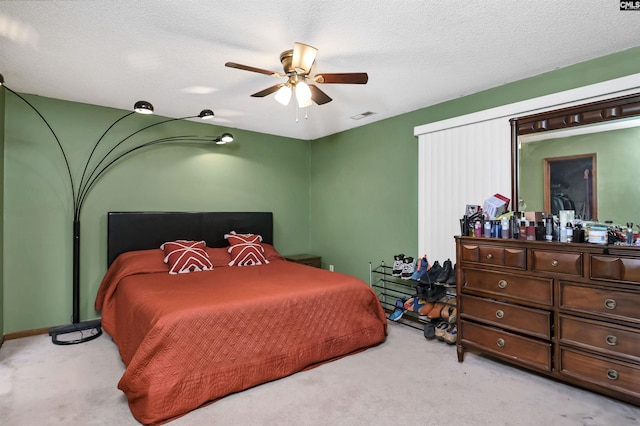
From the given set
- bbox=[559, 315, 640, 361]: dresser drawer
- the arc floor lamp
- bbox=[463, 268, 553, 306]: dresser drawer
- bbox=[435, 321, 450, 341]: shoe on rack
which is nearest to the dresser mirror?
bbox=[463, 268, 553, 306]: dresser drawer

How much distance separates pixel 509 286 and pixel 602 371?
704 millimetres

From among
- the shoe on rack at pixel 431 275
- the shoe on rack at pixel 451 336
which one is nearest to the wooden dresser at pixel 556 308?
the shoe on rack at pixel 451 336

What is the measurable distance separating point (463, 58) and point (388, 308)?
114 inches

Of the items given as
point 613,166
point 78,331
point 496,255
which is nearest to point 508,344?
point 496,255

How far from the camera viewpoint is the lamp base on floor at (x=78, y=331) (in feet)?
10.5

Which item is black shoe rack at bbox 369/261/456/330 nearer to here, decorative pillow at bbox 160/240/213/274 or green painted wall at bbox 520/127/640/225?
green painted wall at bbox 520/127/640/225

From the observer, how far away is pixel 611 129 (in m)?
2.48

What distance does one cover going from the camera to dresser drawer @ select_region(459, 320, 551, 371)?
7.71 ft

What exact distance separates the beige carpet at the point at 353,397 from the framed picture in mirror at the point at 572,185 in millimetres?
1302

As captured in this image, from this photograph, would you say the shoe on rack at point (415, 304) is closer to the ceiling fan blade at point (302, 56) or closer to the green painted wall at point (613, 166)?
the green painted wall at point (613, 166)

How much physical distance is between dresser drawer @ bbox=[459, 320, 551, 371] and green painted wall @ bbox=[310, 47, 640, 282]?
129 cm

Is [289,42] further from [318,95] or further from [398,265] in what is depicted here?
[398,265]

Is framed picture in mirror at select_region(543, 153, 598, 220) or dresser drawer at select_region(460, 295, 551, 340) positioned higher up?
framed picture in mirror at select_region(543, 153, 598, 220)

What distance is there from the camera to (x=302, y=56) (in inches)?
85.7
